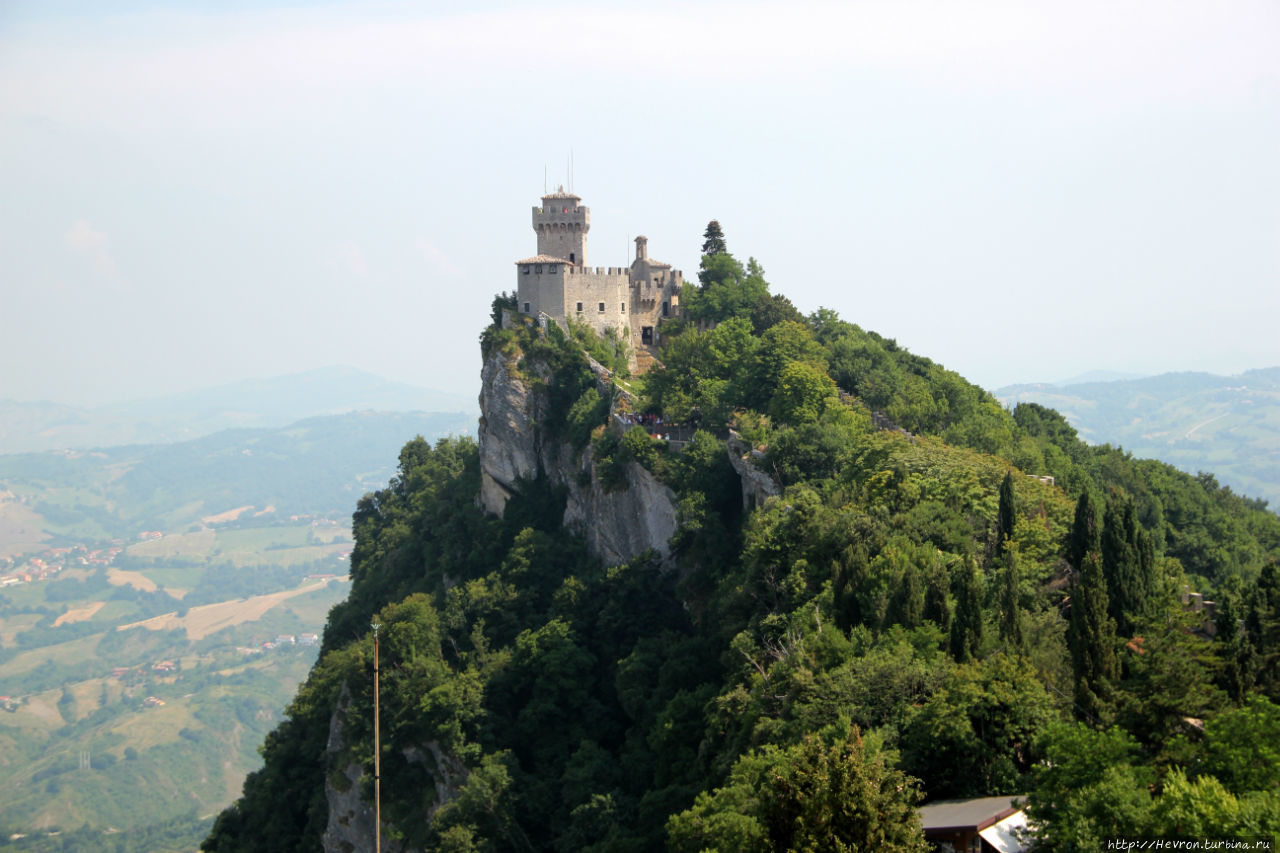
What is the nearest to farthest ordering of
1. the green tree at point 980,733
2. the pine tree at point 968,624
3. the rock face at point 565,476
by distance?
the green tree at point 980,733
the pine tree at point 968,624
the rock face at point 565,476

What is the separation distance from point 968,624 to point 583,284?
49.6 metres

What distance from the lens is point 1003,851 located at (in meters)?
29.6

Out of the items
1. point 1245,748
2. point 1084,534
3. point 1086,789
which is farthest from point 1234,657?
point 1084,534

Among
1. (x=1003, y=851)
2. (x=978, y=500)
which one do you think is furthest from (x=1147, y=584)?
(x=1003, y=851)

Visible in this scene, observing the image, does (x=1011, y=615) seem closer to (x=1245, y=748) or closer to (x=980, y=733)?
(x=980, y=733)

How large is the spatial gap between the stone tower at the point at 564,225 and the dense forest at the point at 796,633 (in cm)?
545

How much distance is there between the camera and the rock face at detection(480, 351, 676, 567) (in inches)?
2751

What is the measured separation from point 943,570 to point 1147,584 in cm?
668

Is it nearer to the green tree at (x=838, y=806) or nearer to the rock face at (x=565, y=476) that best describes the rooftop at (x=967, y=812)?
the green tree at (x=838, y=806)

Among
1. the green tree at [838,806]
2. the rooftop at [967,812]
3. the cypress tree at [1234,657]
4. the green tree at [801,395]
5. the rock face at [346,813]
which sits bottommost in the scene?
the rock face at [346,813]

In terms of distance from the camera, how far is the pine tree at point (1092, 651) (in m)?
34.3

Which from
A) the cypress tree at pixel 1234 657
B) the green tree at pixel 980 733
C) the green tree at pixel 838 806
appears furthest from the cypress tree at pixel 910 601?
the cypress tree at pixel 1234 657

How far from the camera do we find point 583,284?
83.1 metres

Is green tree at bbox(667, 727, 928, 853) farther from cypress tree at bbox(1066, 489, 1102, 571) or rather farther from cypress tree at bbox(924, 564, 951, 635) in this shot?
cypress tree at bbox(1066, 489, 1102, 571)
